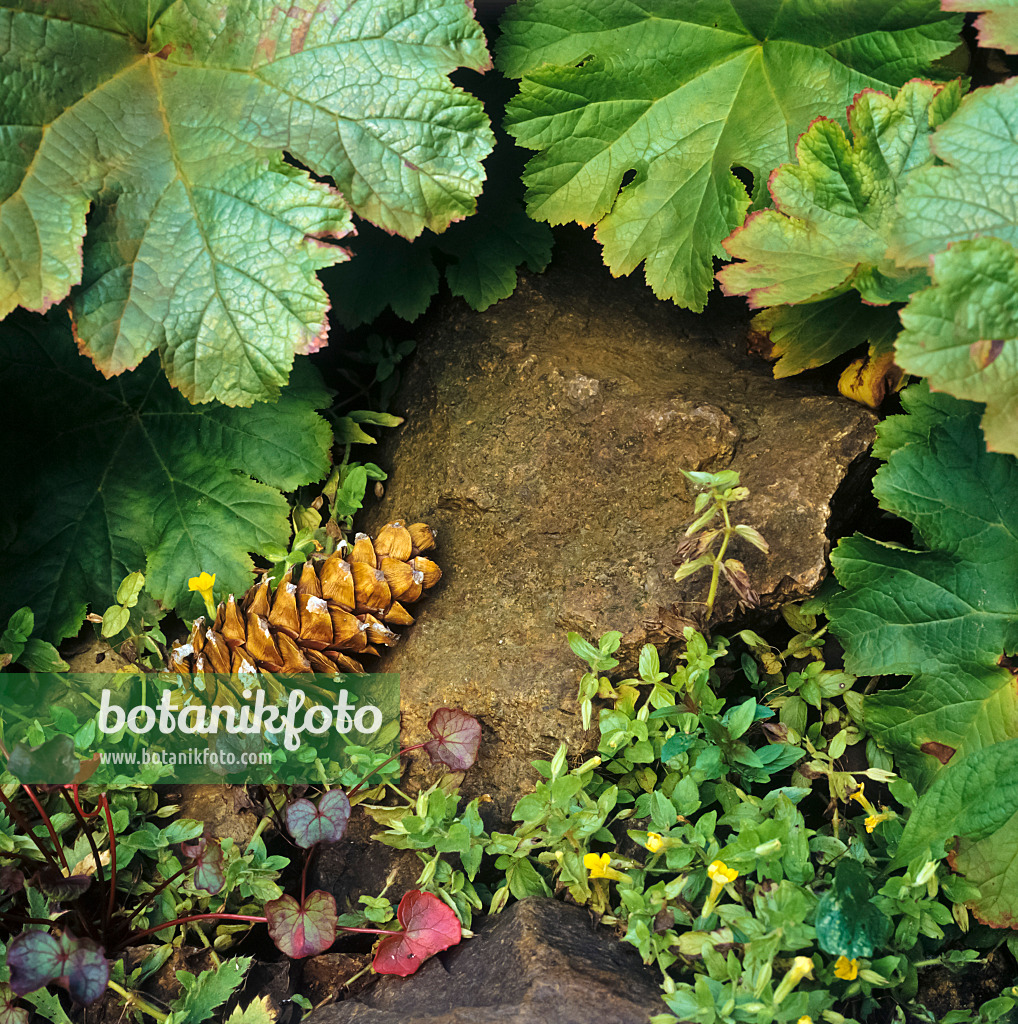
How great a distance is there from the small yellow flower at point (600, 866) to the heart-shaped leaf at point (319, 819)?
16.5 inches

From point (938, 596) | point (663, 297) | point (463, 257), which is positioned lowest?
point (938, 596)

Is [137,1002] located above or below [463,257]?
below

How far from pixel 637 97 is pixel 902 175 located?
0.58 meters

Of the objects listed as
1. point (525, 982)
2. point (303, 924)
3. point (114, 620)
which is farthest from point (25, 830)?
point (525, 982)

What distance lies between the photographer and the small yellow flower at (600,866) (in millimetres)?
1270

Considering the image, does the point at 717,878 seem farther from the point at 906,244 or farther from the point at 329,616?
the point at 906,244

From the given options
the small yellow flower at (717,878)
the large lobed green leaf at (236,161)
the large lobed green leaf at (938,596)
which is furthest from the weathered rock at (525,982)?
the large lobed green leaf at (236,161)

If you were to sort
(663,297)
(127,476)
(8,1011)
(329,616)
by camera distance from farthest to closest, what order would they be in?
(127,476)
(663,297)
(329,616)
(8,1011)

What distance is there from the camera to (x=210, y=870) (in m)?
1.37

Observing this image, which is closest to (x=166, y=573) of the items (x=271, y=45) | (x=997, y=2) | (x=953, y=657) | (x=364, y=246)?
(x=364, y=246)

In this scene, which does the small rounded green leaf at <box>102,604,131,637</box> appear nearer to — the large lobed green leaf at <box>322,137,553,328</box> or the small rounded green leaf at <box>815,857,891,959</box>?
the large lobed green leaf at <box>322,137,553,328</box>

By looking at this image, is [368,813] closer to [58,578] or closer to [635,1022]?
[635,1022]

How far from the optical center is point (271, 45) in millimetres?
1542

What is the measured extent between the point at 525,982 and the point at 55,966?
0.71 meters
